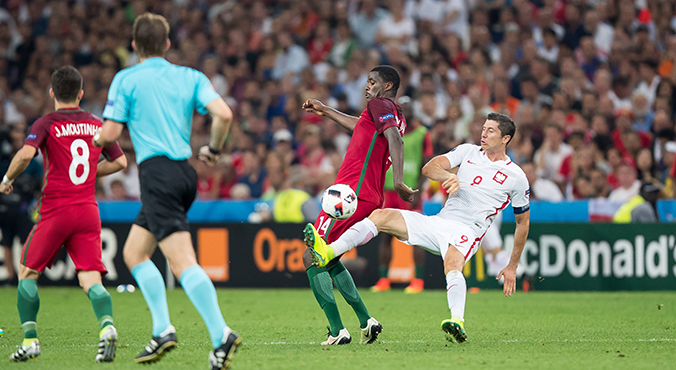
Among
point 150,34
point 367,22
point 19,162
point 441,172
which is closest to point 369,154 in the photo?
point 441,172

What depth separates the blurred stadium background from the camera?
39.2ft

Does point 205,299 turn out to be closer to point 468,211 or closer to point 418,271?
point 468,211

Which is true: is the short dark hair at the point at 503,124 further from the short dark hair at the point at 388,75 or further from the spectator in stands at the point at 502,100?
the spectator in stands at the point at 502,100

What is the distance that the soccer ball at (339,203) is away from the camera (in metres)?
6.18

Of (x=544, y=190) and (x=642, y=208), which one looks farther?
(x=544, y=190)

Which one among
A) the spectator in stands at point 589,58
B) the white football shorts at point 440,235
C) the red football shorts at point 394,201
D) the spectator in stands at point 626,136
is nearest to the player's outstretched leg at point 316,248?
the white football shorts at point 440,235

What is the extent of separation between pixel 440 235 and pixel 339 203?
103 centimetres

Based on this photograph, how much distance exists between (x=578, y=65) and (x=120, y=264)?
8.72m

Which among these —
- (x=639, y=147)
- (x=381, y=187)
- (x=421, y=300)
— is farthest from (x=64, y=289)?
(x=639, y=147)

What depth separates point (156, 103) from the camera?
197 inches

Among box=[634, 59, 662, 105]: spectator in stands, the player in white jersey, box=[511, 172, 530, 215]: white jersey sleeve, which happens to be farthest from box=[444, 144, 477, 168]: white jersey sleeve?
box=[634, 59, 662, 105]: spectator in stands

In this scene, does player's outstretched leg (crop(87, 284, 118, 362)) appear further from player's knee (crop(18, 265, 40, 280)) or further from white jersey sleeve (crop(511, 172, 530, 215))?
white jersey sleeve (crop(511, 172, 530, 215))

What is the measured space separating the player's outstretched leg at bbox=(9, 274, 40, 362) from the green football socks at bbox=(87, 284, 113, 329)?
0.39m

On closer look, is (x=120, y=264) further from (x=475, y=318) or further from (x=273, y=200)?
(x=475, y=318)
